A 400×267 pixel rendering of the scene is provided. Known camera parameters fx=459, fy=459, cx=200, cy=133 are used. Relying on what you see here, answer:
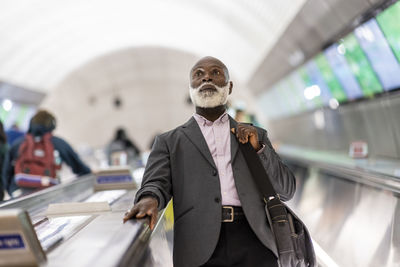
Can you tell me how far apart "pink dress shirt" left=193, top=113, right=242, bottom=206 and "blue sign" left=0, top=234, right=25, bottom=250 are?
1.24 meters

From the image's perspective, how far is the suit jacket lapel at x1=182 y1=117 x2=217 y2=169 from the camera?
116 inches

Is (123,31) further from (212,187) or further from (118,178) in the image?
(212,187)

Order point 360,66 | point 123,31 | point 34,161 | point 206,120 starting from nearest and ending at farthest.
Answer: point 206,120
point 34,161
point 360,66
point 123,31

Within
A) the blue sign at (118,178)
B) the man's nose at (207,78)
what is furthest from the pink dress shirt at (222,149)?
the blue sign at (118,178)

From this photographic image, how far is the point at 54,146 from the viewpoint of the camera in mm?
6375

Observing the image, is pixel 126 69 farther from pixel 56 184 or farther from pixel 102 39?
pixel 56 184

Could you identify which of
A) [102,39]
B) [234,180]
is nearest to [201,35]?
[102,39]

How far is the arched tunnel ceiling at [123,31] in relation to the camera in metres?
15.6

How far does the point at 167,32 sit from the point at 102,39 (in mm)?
3802

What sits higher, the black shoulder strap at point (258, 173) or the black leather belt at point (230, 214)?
the black shoulder strap at point (258, 173)

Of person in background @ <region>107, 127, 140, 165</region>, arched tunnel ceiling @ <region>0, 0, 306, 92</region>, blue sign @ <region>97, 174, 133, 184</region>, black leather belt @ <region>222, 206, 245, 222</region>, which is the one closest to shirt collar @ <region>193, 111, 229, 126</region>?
black leather belt @ <region>222, 206, 245, 222</region>

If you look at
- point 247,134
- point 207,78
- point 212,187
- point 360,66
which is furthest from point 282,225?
point 360,66

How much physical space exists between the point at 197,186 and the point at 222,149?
0.32 metres

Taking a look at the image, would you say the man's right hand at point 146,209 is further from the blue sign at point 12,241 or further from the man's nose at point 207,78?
the man's nose at point 207,78
